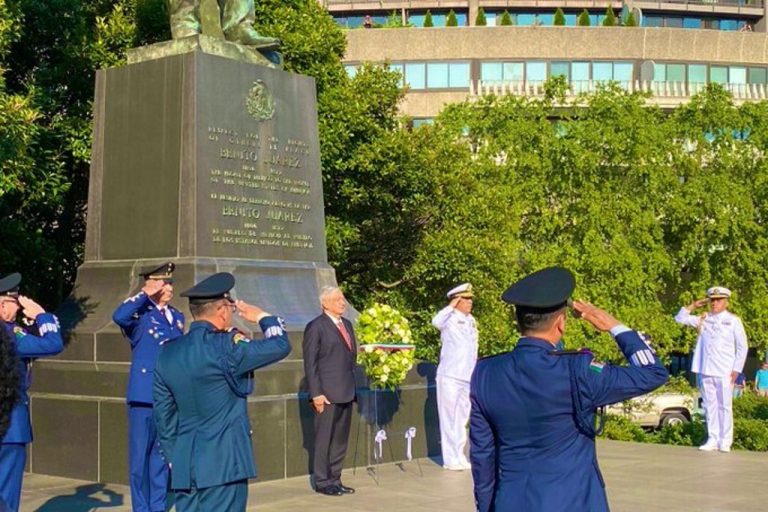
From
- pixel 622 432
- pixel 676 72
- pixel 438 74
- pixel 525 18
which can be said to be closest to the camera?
pixel 622 432

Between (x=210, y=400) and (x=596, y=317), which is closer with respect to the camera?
(x=596, y=317)

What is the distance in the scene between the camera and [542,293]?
16.3 ft

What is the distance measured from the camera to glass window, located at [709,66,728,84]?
185 feet

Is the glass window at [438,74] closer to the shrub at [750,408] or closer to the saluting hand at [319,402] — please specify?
the shrub at [750,408]

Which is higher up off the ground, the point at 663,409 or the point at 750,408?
the point at 750,408

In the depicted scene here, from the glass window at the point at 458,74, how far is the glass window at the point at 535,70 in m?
2.82

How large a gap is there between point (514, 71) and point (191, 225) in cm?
4464

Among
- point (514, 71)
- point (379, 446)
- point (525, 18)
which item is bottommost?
point (379, 446)

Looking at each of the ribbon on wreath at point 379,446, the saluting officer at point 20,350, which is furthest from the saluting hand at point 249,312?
the ribbon on wreath at point 379,446

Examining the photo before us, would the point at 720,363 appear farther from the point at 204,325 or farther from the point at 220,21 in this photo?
the point at 204,325

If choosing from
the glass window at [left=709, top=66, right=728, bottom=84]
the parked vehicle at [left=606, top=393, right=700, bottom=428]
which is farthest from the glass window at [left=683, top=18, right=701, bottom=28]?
the parked vehicle at [left=606, top=393, right=700, bottom=428]

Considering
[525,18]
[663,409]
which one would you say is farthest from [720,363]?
[525,18]

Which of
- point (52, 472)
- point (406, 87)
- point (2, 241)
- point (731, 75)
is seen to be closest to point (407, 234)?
point (406, 87)

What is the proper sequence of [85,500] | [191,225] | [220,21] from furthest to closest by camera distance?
[220,21] < [191,225] < [85,500]
